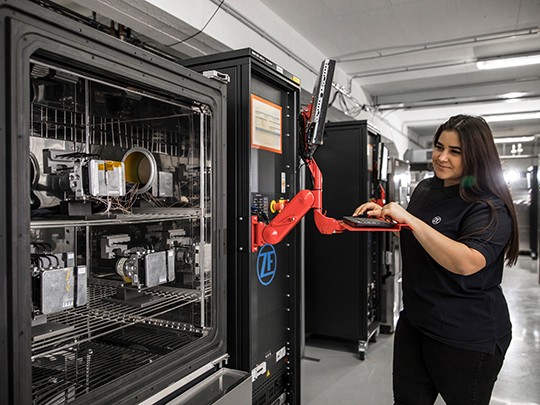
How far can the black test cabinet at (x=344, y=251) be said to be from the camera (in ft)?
11.8

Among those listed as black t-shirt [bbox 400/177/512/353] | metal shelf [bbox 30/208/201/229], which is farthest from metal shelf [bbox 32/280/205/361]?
black t-shirt [bbox 400/177/512/353]

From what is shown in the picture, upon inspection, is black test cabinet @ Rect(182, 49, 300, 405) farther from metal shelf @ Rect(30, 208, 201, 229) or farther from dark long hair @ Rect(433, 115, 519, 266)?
dark long hair @ Rect(433, 115, 519, 266)

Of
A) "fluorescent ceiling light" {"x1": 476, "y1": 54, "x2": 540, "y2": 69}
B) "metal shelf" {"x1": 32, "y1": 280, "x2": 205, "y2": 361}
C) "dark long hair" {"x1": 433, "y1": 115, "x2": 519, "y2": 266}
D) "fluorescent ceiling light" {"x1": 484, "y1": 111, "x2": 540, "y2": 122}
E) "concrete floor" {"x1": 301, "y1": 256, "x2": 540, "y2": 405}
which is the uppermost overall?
"fluorescent ceiling light" {"x1": 484, "y1": 111, "x2": 540, "y2": 122}

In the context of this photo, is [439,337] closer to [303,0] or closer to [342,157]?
[342,157]

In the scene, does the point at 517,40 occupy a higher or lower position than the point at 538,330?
higher

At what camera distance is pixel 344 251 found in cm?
370

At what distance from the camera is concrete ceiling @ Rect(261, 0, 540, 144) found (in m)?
3.61

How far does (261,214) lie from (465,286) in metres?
0.93

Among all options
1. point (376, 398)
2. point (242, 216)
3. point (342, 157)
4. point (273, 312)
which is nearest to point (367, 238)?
point (342, 157)

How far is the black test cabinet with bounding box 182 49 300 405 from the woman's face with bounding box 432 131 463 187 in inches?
31.9

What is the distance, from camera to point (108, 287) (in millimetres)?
1842

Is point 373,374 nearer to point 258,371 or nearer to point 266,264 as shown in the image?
point 258,371

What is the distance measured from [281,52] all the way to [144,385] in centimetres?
320

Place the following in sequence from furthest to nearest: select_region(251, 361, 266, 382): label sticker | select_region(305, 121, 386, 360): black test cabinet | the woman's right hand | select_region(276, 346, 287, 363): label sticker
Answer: select_region(305, 121, 386, 360): black test cabinet, select_region(276, 346, 287, 363): label sticker, select_region(251, 361, 266, 382): label sticker, the woman's right hand
